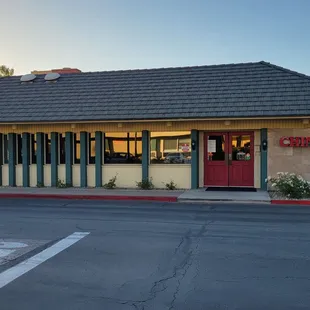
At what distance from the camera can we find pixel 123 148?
17.0m

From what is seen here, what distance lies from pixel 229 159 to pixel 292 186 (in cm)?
335

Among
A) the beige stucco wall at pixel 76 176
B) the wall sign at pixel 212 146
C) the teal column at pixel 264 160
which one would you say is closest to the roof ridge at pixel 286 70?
the teal column at pixel 264 160

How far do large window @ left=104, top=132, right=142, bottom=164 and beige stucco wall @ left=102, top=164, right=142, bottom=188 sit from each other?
9.3 inches

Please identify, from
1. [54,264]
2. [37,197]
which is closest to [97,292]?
[54,264]

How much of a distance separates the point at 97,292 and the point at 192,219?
551cm

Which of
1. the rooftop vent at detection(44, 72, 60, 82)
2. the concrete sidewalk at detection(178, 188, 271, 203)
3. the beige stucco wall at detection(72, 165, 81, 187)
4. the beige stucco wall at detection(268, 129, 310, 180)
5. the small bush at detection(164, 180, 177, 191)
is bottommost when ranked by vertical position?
the concrete sidewalk at detection(178, 188, 271, 203)

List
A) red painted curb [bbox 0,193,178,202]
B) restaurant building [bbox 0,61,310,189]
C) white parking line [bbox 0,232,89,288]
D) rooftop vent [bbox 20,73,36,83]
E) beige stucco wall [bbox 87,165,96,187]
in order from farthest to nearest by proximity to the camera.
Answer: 1. rooftop vent [bbox 20,73,36,83]
2. beige stucco wall [bbox 87,165,96,187]
3. restaurant building [bbox 0,61,310,189]
4. red painted curb [bbox 0,193,178,202]
5. white parking line [bbox 0,232,89,288]

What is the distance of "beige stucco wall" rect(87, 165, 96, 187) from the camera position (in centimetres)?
1727

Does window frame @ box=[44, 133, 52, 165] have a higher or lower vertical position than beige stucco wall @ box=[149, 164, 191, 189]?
higher

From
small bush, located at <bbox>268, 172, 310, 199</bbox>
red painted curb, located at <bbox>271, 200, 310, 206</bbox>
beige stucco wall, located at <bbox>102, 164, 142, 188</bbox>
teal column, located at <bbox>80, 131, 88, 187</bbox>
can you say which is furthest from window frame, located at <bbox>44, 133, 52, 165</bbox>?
red painted curb, located at <bbox>271, 200, 310, 206</bbox>

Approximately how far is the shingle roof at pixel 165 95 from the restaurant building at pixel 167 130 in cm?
4

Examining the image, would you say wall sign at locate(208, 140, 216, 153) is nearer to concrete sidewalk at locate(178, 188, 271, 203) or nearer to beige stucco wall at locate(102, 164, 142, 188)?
concrete sidewalk at locate(178, 188, 271, 203)

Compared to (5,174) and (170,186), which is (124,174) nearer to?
(170,186)

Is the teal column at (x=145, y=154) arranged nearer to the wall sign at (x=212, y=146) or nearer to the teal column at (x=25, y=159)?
the wall sign at (x=212, y=146)
